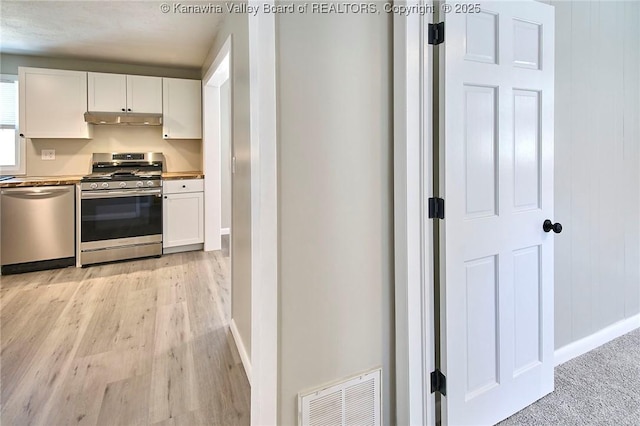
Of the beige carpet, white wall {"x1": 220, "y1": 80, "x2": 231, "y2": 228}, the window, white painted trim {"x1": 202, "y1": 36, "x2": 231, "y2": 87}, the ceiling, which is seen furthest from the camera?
white wall {"x1": 220, "y1": 80, "x2": 231, "y2": 228}

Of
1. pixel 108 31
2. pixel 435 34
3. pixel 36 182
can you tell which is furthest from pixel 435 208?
pixel 36 182

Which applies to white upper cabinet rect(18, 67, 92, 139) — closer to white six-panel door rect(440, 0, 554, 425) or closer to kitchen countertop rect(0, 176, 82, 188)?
kitchen countertop rect(0, 176, 82, 188)

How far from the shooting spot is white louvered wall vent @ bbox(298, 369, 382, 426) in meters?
1.35

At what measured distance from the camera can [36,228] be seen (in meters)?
3.84

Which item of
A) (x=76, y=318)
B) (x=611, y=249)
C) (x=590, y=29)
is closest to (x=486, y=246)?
(x=611, y=249)

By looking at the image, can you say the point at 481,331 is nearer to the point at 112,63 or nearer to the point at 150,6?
the point at 150,6

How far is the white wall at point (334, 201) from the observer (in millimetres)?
1290

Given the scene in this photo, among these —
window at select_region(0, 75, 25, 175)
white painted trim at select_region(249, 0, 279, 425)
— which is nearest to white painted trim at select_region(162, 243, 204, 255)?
window at select_region(0, 75, 25, 175)

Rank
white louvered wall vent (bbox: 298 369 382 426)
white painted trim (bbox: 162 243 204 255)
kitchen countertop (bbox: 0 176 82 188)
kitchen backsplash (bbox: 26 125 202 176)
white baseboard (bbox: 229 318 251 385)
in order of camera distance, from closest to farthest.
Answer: white louvered wall vent (bbox: 298 369 382 426)
white baseboard (bbox: 229 318 251 385)
kitchen countertop (bbox: 0 176 82 188)
kitchen backsplash (bbox: 26 125 202 176)
white painted trim (bbox: 162 243 204 255)

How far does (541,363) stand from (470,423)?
0.53 metres

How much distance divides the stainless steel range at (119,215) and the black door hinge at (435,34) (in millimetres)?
3774

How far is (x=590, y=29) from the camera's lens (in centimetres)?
210

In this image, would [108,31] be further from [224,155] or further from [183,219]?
[224,155]

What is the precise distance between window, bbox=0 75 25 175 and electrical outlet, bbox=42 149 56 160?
20 cm
